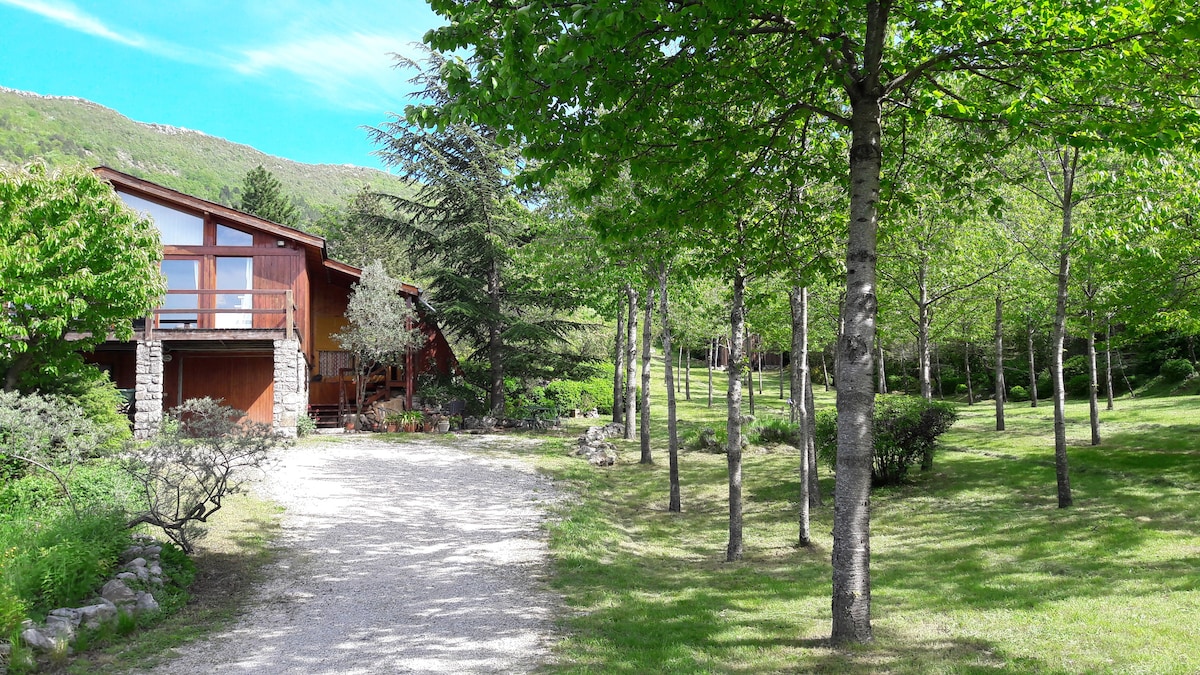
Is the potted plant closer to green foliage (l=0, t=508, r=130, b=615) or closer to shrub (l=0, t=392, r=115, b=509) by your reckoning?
shrub (l=0, t=392, r=115, b=509)

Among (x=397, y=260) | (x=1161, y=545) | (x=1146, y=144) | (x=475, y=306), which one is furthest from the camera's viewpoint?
(x=397, y=260)

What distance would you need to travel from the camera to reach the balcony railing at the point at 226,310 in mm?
21016

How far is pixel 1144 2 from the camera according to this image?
5121mm

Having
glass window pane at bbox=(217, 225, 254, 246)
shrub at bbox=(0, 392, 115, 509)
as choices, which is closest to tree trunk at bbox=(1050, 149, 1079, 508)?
shrub at bbox=(0, 392, 115, 509)

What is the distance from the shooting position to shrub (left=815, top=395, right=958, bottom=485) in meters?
13.9

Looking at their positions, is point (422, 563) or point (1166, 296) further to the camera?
point (1166, 296)

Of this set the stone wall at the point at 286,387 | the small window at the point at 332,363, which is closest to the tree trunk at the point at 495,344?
the small window at the point at 332,363

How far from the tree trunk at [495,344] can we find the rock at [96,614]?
20108mm

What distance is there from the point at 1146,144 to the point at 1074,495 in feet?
29.6

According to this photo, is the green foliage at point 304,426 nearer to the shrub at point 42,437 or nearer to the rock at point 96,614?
the shrub at point 42,437

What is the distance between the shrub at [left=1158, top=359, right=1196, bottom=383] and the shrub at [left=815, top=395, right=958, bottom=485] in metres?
20.8

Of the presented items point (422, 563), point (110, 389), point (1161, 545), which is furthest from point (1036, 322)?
point (110, 389)

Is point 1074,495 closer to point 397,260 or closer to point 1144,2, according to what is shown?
point 1144,2

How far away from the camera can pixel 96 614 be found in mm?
6535
